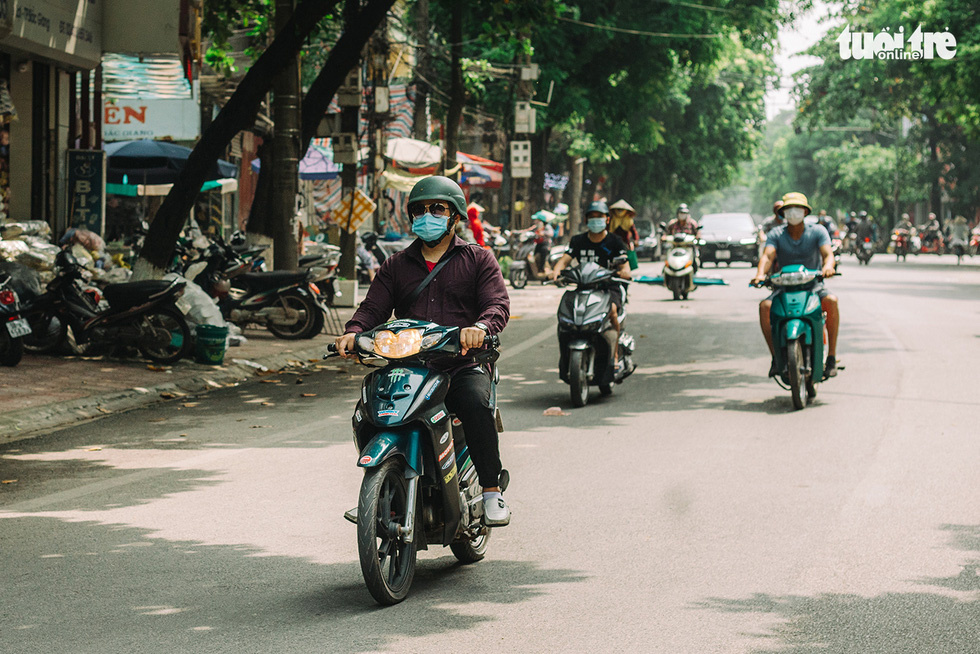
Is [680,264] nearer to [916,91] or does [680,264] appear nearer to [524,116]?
[524,116]

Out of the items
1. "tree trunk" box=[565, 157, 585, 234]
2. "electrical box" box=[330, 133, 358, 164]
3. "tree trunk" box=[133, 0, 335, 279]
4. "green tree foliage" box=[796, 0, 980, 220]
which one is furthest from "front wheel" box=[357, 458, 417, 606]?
"tree trunk" box=[565, 157, 585, 234]

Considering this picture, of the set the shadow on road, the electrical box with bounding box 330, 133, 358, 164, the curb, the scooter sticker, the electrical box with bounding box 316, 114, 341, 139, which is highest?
the electrical box with bounding box 316, 114, 341, 139

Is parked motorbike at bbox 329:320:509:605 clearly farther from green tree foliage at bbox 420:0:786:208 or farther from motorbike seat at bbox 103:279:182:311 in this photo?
green tree foliage at bbox 420:0:786:208

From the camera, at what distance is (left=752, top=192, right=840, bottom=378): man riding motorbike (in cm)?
1072

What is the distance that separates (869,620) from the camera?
479 cm

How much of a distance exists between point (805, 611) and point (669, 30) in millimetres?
32437

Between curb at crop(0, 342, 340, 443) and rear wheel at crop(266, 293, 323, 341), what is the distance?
0.97m

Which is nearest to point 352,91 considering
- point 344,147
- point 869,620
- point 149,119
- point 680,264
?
point 344,147

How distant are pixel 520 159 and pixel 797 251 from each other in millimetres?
23593

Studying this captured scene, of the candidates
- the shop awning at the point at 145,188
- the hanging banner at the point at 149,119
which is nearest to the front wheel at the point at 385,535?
the shop awning at the point at 145,188

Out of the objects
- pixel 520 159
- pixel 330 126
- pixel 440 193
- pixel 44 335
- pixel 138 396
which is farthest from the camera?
pixel 520 159

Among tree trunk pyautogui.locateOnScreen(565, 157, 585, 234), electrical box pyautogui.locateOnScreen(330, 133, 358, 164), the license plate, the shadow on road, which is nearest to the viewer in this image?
the shadow on road

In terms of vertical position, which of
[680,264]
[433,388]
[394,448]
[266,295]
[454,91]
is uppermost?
[454,91]

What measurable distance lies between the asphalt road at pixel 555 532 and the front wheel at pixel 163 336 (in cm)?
131
